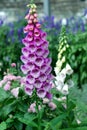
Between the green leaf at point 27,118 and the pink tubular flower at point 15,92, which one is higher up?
the pink tubular flower at point 15,92

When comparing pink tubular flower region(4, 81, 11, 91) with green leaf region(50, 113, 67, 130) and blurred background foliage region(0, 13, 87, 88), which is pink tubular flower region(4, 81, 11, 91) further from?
blurred background foliage region(0, 13, 87, 88)

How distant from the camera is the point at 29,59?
12.3 feet

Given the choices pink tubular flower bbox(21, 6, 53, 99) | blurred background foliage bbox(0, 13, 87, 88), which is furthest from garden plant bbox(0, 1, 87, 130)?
blurred background foliage bbox(0, 13, 87, 88)

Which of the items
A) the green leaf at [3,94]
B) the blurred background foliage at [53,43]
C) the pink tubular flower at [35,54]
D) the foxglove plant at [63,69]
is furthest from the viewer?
the blurred background foliage at [53,43]

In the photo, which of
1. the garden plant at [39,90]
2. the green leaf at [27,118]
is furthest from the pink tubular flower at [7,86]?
the green leaf at [27,118]

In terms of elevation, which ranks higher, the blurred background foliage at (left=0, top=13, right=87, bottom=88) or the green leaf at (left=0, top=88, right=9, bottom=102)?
the green leaf at (left=0, top=88, right=9, bottom=102)

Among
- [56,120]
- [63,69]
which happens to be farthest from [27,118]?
[63,69]

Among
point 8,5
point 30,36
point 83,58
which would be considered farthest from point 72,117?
point 8,5

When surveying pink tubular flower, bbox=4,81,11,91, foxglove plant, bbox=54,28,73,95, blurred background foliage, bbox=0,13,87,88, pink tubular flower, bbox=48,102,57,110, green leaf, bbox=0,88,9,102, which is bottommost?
blurred background foliage, bbox=0,13,87,88

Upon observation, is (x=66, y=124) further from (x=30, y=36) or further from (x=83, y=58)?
(x=83, y=58)

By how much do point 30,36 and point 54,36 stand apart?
469 cm

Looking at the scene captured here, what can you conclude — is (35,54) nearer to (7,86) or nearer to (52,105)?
(52,105)

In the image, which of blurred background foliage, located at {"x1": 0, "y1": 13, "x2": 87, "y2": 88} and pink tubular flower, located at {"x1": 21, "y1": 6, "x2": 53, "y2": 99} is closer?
pink tubular flower, located at {"x1": 21, "y1": 6, "x2": 53, "y2": 99}

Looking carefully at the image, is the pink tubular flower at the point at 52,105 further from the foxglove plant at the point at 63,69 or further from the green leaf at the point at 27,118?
the foxglove plant at the point at 63,69
